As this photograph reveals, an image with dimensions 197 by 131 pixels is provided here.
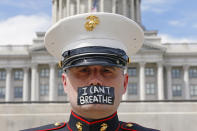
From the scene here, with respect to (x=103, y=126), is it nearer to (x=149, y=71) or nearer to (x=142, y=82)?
(x=142, y=82)

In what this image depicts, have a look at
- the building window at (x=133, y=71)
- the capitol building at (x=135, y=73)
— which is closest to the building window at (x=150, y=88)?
the capitol building at (x=135, y=73)

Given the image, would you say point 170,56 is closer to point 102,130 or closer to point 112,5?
point 112,5

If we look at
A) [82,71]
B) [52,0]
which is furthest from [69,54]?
[52,0]

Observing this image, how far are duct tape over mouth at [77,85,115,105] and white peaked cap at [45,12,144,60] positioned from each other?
42 cm

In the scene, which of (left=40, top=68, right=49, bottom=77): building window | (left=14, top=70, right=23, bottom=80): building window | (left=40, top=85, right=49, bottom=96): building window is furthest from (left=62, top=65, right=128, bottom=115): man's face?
(left=14, top=70, right=23, bottom=80): building window

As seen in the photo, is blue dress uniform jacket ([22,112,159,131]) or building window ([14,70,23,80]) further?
building window ([14,70,23,80])

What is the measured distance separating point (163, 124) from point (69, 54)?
13747mm

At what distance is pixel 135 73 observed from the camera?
5238 centimetres

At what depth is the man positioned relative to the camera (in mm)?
2707

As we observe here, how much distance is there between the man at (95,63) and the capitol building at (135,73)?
46923mm

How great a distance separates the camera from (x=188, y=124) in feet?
52.6

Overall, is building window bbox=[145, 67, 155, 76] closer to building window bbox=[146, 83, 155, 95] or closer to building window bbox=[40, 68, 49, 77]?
building window bbox=[146, 83, 155, 95]

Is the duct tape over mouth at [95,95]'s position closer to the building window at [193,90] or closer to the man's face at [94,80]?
the man's face at [94,80]

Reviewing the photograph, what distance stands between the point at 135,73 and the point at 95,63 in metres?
49.9
